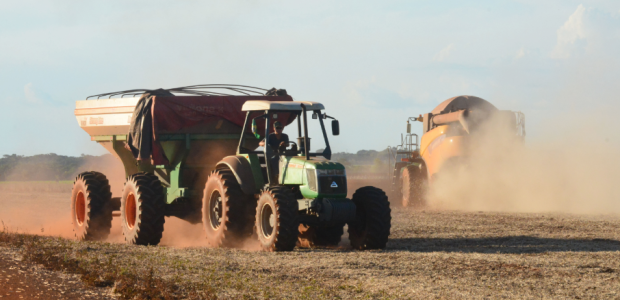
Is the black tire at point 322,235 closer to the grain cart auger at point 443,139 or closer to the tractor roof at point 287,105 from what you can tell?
the tractor roof at point 287,105

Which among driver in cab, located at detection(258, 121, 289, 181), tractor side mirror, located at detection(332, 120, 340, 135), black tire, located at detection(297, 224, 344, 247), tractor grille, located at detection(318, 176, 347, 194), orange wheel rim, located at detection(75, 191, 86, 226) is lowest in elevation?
black tire, located at detection(297, 224, 344, 247)

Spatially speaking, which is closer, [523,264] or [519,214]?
[523,264]

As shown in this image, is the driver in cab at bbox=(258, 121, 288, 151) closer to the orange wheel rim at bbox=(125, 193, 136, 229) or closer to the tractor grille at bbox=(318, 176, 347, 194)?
the tractor grille at bbox=(318, 176, 347, 194)

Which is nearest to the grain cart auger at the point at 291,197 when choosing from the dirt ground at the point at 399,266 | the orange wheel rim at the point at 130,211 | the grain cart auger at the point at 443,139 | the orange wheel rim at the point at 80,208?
the dirt ground at the point at 399,266

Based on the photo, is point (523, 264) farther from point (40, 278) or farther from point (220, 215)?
point (40, 278)

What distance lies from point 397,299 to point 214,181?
630 cm

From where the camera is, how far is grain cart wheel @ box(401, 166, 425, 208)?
28.0 m

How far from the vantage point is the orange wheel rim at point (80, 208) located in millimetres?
17188

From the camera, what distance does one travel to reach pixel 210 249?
42.2 ft

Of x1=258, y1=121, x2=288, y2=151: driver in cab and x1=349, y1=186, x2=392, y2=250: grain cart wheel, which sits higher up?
x1=258, y1=121, x2=288, y2=151: driver in cab

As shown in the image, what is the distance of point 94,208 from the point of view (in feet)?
53.3

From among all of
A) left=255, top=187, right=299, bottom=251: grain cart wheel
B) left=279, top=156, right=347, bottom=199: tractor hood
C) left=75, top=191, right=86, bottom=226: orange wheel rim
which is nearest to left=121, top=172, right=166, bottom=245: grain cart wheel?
left=75, top=191, right=86, bottom=226: orange wheel rim

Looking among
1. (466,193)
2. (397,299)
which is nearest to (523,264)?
(397,299)

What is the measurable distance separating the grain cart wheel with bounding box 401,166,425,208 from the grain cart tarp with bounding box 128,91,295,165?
13.7m
